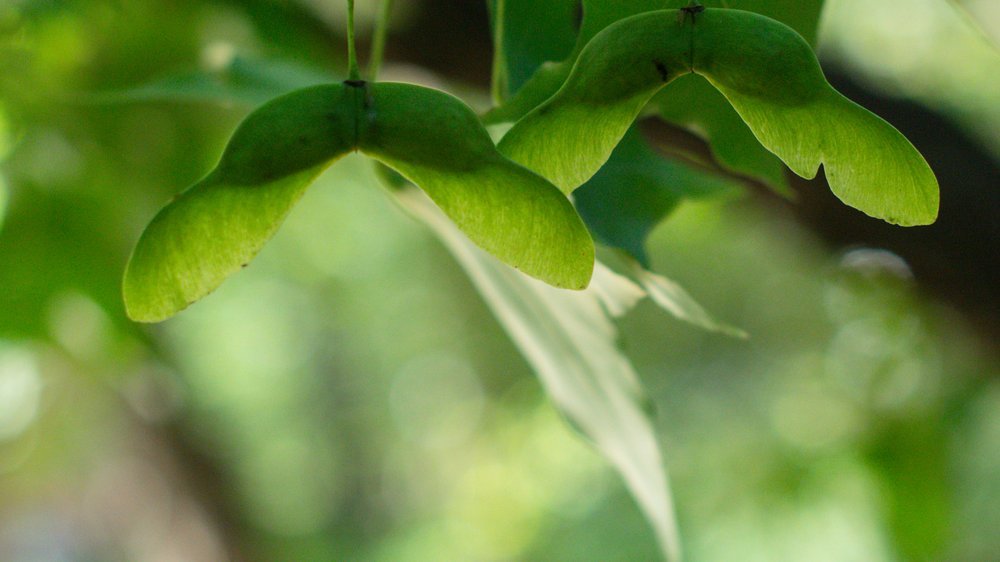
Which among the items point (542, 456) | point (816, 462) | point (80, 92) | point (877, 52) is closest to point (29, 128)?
point (80, 92)

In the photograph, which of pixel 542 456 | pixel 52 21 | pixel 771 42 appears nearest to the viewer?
pixel 771 42

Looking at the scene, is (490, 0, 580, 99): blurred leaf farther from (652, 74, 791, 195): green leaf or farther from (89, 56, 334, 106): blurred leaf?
(89, 56, 334, 106): blurred leaf

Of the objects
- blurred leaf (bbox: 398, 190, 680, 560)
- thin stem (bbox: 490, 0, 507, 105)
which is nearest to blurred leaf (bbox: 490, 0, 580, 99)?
thin stem (bbox: 490, 0, 507, 105)

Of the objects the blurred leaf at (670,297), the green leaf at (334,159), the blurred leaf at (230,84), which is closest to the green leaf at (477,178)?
the green leaf at (334,159)

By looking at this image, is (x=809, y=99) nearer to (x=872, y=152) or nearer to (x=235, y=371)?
(x=872, y=152)

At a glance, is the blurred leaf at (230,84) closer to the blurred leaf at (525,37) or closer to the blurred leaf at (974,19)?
the blurred leaf at (525,37)

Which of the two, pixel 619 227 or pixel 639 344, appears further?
pixel 639 344

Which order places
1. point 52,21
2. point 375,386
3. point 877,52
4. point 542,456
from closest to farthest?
point 52,21 → point 877,52 → point 542,456 → point 375,386
